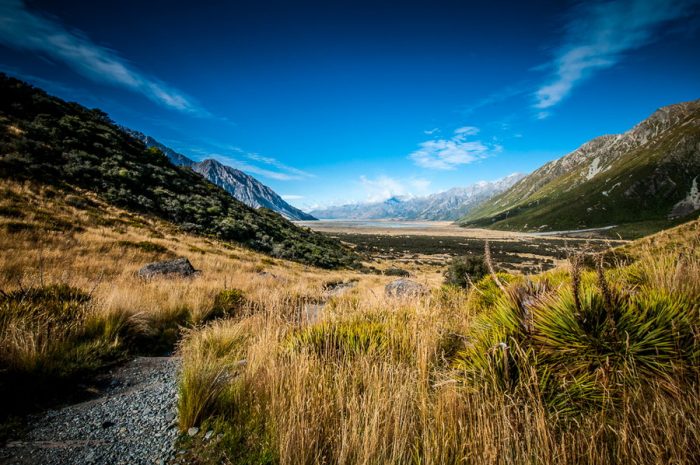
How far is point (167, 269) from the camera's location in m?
12.3

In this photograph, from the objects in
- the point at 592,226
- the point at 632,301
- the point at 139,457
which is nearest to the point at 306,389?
the point at 139,457

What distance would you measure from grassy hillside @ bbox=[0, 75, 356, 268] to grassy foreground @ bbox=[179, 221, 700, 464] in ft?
87.5

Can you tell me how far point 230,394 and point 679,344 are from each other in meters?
3.86

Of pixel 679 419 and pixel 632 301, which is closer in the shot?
pixel 679 419

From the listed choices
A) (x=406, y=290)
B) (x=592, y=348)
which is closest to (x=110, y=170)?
(x=406, y=290)

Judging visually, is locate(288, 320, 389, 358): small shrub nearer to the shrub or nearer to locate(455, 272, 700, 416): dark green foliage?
the shrub

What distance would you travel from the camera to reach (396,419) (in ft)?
7.11

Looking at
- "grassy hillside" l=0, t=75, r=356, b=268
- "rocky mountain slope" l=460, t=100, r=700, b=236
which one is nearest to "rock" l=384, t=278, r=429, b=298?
"grassy hillside" l=0, t=75, r=356, b=268

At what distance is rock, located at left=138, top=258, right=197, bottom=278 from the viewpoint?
11.7m

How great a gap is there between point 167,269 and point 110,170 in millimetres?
22842

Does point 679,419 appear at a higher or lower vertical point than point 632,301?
lower

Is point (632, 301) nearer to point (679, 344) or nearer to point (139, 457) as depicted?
point (679, 344)

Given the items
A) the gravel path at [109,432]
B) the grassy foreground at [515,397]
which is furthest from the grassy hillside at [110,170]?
the grassy foreground at [515,397]

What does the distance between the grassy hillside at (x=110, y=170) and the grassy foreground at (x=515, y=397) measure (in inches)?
1050
